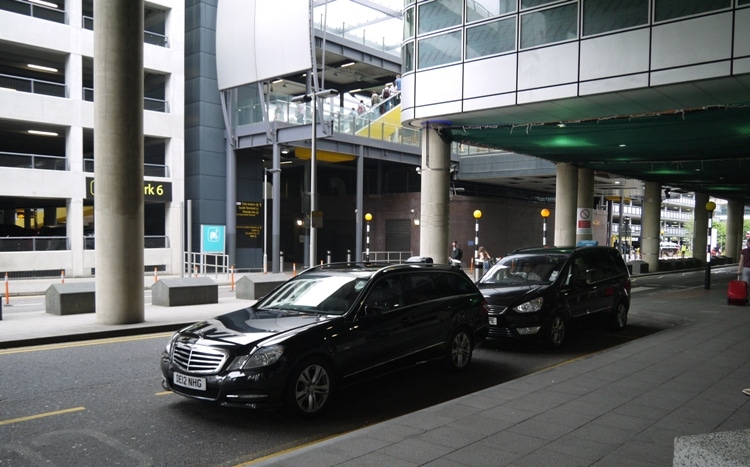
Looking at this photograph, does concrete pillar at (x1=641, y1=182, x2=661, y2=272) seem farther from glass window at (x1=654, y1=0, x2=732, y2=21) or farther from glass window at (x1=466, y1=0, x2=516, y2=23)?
glass window at (x1=654, y1=0, x2=732, y2=21)

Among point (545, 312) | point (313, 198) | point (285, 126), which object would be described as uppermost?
point (285, 126)

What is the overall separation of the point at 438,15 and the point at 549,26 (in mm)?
A: 4546

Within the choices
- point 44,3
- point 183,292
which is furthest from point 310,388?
point 44,3

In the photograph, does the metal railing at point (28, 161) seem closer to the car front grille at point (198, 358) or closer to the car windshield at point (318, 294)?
the car windshield at point (318, 294)

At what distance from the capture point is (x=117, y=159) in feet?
39.1

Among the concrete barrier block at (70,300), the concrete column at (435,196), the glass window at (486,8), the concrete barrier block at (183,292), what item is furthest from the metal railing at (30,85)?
the glass window at (486,8)

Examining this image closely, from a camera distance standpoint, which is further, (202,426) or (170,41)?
(170,41)

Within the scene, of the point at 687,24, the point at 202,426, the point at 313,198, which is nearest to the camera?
the point at 202,426

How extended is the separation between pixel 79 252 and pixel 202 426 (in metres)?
25.8

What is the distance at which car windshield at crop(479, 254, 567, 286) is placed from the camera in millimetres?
11039

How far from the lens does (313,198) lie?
21.8 m

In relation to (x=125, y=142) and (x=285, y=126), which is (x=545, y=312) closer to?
(x=125, y=142)

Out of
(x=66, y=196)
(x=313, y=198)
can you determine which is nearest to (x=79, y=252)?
(x=66, y=196)

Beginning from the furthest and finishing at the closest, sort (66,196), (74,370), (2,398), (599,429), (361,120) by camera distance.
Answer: (361,120) < (66,196) < (74,370) < (2,398) < (599,429)
